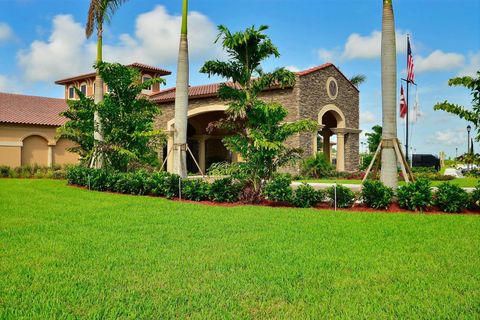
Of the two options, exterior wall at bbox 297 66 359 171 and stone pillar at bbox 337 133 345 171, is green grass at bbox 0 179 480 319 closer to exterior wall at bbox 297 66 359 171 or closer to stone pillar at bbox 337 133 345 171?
exterior wall at bbox 297 66 359 171

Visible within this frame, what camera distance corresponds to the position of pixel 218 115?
104 feet

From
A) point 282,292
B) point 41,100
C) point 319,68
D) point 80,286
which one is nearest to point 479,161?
point 282,292

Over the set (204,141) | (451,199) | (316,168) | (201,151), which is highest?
(204,141)

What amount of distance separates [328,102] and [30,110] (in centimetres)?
2108

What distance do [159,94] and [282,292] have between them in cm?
2871

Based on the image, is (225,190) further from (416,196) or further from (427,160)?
(427,160)

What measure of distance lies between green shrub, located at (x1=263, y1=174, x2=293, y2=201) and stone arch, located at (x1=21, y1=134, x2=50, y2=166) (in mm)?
22545

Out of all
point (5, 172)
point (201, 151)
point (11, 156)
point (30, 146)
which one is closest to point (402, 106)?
point (201, 151)

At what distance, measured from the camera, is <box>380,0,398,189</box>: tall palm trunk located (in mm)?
12078

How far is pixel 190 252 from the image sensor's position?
Result: 620cm

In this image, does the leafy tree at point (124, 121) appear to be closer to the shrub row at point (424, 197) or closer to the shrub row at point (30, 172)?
the shrub row at point (30, 172)

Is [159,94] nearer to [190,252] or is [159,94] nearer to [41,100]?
[41,100]

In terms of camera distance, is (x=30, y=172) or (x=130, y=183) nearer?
(x=130, y=183)

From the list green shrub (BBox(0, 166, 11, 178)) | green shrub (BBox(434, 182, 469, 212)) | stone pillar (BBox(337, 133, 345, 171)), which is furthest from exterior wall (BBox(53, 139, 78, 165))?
green shrub (BBox(434, 182, 469, 212))
